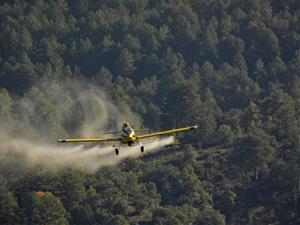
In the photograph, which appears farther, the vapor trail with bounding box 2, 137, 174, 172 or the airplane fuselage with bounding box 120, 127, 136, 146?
the vapor trail with bounding box 2, 137, 174, 172

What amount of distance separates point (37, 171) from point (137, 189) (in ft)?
53.5

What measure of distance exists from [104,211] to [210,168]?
24607 mm

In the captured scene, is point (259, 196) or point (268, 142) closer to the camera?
point (259, 196)

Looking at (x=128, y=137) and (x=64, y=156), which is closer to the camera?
(x=128, y=137)

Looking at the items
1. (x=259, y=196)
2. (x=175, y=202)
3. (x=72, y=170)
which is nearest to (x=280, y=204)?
(x=259, y=196)

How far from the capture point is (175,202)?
188 m

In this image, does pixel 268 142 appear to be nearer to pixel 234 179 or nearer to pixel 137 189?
pixel 234 179

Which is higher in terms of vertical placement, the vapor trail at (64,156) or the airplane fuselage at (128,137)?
the vapor trail at (64,156)

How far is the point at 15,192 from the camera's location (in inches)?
7382

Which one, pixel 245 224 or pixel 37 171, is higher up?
pixel 37 171

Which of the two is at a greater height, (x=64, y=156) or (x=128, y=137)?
(x=64, y=156)

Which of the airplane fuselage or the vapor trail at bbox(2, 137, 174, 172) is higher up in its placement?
the vapor trail at bbox(2, 137, 174, 172)

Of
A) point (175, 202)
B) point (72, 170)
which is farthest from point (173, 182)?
point (72, 170)

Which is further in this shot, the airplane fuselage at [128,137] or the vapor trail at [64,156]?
the vapor trail at [64,156]
